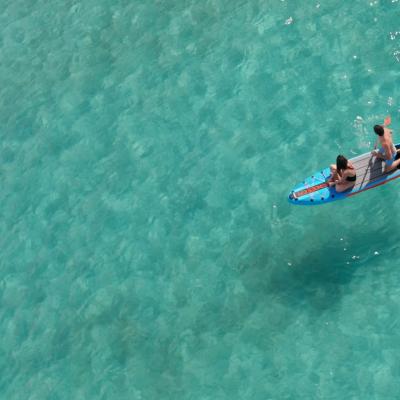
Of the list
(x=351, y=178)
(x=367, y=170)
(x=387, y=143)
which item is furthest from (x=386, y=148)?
(x=351, y=178)

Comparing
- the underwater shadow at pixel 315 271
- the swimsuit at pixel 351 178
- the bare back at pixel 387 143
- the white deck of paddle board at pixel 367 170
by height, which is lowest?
the underwater shadow at pixel 315 271

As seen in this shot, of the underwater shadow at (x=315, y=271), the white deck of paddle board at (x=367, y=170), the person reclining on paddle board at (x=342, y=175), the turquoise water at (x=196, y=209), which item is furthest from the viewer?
the underwater shadow at (x=315, y=271)

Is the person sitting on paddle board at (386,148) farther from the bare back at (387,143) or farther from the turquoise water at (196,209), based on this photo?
the turquoise water at (196,209)

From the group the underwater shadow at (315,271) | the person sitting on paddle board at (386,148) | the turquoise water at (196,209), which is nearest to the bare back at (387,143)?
the person sitting on paddle board at (386,148)

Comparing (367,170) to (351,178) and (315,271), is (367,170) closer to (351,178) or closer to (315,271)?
(351,178)

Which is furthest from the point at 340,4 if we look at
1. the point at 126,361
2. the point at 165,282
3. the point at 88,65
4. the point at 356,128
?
the point at 126,361

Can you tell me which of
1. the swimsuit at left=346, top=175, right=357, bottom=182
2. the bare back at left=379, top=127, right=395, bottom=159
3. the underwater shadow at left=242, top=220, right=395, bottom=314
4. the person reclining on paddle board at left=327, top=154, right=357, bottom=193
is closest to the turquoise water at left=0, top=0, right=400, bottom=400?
the underwater shadow at left=242, top=220, right=395, bottom=314

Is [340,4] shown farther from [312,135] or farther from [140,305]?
[140,305]
